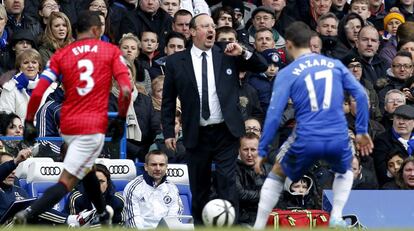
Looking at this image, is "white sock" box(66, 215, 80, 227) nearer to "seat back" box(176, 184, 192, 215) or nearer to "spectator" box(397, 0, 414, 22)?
"seat back" box(176, 184, 192, 215)

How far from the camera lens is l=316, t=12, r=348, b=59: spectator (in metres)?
23.0

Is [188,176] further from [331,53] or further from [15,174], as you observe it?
[331,53]

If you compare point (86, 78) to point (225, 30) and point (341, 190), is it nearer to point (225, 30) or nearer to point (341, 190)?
point (341, 190)

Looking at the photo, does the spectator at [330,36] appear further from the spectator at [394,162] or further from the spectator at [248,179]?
the spectator at [248,179]

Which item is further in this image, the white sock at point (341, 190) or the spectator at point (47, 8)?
the spectator at point (47, 8)

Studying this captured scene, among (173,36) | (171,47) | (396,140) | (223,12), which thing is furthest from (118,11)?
(396,140)

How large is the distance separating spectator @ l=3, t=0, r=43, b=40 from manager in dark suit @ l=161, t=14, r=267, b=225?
4330 mm

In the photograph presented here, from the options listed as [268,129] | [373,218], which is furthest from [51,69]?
[373,218]

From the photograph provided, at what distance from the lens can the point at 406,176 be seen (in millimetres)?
19922

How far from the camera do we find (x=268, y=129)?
594 inches

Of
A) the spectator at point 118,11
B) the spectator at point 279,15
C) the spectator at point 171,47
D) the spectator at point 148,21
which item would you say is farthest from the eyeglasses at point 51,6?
the spectator at point 279,15

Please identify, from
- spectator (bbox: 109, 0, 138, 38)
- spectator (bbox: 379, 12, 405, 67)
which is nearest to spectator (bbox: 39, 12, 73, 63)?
spectator (bbox: 109, 0, 138, 38)

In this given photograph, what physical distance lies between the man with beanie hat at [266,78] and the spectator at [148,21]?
1.73m

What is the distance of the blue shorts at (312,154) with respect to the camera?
15.2 meters
